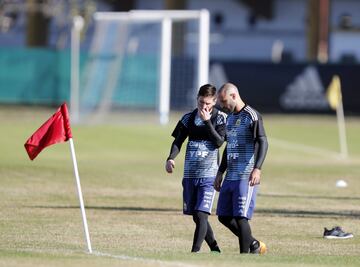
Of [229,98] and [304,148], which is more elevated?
[229,98]

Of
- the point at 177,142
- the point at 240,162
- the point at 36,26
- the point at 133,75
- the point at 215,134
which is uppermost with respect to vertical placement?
the point at 215,134

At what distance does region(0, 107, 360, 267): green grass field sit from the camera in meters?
12.7

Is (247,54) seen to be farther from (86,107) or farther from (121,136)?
(121,136)

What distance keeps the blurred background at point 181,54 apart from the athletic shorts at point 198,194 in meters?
29.6

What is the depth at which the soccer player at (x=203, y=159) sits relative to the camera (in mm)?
13461

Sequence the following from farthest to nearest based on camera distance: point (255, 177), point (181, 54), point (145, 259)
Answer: point (181, 54) < point (255, 177) < point (145, 259)

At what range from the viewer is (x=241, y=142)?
13.3 m

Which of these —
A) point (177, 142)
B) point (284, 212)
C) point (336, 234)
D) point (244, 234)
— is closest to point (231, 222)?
point (244, 234)

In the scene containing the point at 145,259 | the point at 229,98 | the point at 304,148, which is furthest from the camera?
the point at 304,148

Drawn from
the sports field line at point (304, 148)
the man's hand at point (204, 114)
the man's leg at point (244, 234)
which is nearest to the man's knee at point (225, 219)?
the man's leg at point (244, 234)

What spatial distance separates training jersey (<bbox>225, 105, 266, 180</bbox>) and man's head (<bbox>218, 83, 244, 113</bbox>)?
4.0 inches

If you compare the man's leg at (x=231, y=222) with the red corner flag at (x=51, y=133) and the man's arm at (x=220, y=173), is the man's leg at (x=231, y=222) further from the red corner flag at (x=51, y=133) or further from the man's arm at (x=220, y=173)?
the red corner flag at (x=51, y=133)

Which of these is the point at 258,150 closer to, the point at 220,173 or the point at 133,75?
the point at 220,173

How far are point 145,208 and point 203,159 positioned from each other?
5486mm
